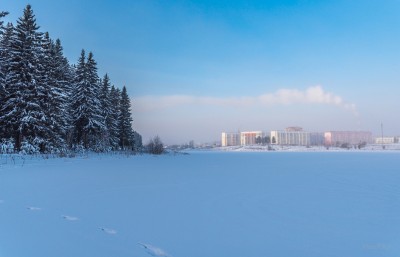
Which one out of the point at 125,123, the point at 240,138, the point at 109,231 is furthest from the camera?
the point at 240,138

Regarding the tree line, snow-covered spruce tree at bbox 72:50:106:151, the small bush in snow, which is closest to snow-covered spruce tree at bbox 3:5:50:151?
the tree line

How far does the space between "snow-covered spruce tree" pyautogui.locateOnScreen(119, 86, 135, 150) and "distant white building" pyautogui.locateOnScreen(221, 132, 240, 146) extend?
128473 mm

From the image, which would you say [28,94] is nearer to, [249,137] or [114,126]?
[114,126]

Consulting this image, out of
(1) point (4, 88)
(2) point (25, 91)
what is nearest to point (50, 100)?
(2) point (25, 91)

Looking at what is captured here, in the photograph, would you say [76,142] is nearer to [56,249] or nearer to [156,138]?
[156,138]

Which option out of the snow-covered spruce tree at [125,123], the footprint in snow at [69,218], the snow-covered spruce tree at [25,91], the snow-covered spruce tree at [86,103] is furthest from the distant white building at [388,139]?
the footprint in snow at [69,218]

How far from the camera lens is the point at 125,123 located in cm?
3919

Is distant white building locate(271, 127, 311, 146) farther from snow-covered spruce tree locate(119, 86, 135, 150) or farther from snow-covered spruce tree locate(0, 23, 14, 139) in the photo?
snow-covered spruce tree locate(0, 23, 14, 139)

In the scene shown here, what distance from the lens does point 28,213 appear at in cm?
379

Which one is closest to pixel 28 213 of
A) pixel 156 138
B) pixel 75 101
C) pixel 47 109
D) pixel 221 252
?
pixel 221 252

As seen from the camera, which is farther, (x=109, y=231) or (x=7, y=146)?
(x=7, y=146)

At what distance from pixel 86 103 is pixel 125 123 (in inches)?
523

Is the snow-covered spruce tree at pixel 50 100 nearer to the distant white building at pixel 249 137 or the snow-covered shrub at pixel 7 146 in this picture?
the snow-covered shrub at pixel 7 146

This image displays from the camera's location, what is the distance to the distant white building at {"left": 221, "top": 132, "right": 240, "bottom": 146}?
16575 cm
